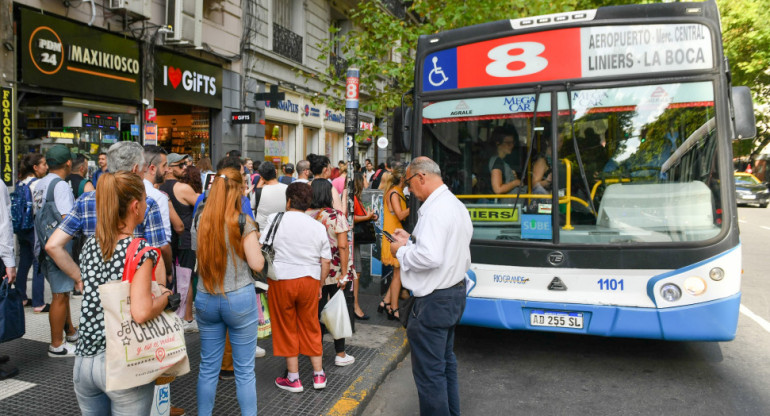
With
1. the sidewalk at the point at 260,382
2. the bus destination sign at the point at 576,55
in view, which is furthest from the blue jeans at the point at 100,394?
the bus destination sign at the point at 576,55

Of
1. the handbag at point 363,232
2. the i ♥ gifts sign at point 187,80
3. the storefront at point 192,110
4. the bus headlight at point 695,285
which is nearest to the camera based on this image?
the bus headlight at point 695,285

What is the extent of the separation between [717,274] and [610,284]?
2.64 feet

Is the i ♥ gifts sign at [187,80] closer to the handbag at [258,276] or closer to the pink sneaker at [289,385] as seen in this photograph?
the handbag at [258,276]

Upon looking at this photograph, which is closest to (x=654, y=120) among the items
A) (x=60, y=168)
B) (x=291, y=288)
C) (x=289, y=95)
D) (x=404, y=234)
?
(x=404, y=234)

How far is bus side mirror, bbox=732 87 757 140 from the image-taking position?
4.67m

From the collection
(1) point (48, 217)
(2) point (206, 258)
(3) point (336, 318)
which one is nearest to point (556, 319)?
(3) point (336, 318)

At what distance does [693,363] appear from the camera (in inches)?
203

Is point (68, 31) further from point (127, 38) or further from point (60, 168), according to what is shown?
point (60, 168)

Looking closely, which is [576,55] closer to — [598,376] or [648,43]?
[648,43]

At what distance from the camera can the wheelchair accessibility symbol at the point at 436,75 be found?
537 cm

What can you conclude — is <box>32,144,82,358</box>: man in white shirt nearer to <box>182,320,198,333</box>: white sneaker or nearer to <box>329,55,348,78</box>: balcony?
<box>182,320,198,333</box>: white sneaker

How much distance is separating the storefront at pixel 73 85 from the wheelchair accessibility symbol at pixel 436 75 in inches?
294

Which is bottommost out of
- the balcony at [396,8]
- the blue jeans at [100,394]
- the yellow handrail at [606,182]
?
the blue jeans at [100,394]

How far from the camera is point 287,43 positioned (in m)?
17.2
